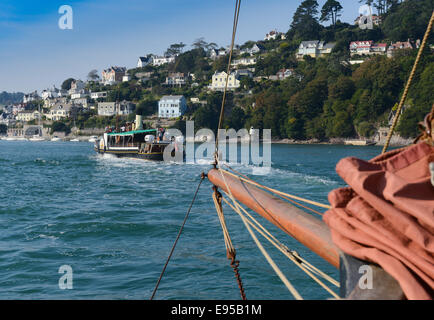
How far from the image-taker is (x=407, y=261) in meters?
1.79

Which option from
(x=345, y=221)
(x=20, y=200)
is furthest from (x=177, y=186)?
(x=345, y=221)

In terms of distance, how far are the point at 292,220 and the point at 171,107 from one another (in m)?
116

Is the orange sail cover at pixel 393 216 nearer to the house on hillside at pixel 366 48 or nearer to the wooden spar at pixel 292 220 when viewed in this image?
the wooden spar at pixel 292 220

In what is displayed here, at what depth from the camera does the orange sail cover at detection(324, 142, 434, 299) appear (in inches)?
69.4

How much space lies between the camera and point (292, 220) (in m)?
3.01

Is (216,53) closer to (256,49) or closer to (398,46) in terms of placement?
(256,49)

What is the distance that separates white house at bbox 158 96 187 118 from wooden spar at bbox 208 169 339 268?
11288 centimetres

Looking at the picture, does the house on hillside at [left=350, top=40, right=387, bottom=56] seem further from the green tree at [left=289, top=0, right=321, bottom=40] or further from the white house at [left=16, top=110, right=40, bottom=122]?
the white house at [left=16, top=110, right=40, bottom=122]

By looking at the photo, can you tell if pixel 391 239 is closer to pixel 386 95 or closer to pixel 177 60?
pixel 386 95

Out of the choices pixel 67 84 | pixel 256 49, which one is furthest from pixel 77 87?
pixel 256 49

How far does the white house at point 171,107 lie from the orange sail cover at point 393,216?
377 ft

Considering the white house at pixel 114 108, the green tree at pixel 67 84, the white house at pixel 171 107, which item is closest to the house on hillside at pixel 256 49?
the white house at pixel 171 107

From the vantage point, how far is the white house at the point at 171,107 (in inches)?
4562

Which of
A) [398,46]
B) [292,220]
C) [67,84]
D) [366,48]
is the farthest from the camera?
[67,84]
